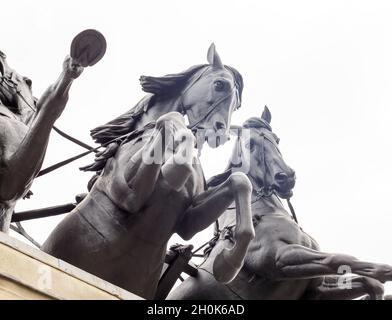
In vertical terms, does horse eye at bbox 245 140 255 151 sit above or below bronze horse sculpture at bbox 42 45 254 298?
above

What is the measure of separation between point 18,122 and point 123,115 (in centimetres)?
111

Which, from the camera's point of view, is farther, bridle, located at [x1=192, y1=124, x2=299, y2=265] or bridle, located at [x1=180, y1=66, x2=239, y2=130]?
bridle, located at [x1=192, y1=124, x2=299, y2=265]

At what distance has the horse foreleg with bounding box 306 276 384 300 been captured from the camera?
667 centimetres

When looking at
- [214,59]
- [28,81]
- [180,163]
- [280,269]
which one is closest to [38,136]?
[180,163]

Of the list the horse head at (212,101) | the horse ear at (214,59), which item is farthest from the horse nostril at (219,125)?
the horse ear at (214,59)

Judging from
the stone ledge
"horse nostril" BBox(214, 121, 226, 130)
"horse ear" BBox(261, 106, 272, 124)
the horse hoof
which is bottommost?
the stone ledge

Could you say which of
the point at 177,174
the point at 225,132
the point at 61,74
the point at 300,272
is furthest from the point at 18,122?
the point at 300,272

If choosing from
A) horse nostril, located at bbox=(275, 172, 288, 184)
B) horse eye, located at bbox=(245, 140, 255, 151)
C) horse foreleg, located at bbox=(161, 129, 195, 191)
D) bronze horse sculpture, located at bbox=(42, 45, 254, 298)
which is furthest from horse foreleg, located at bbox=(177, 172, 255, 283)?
horse eye, located at bbox=(245, 140, 255, 151)

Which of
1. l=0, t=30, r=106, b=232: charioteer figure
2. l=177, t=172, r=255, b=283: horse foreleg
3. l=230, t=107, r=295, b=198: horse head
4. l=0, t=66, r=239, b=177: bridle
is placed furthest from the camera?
l=230, t=107, r=295, b=198: horse head

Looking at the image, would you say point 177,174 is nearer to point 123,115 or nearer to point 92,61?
point 92,61

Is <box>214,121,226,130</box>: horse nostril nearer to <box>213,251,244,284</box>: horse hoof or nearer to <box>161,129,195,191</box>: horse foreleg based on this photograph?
<box>161,129,195,191</box>: horse foreleg

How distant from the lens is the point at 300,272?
677 centimetres
